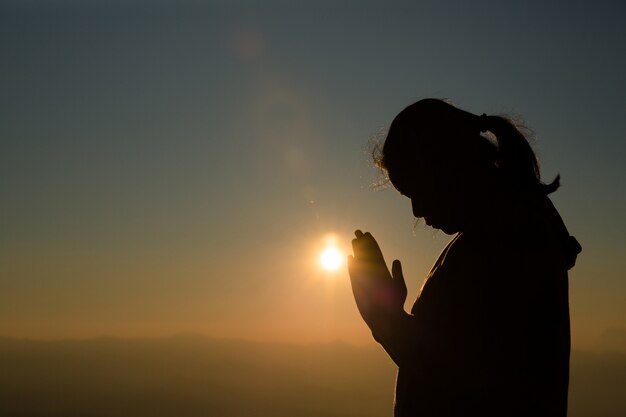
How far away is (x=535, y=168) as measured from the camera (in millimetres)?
3172

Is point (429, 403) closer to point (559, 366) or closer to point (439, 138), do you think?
point (559, 366)

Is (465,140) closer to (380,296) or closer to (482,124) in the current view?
(482,124)

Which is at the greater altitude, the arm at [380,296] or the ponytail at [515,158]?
the ponytail at [515,158]

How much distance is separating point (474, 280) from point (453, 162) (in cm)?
58

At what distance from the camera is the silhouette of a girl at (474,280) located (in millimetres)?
2664

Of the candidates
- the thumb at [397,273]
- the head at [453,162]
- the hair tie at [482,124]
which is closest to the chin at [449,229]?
the head at [453,162]

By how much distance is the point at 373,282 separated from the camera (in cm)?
307

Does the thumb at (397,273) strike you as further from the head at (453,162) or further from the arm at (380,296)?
the head at (453,162)

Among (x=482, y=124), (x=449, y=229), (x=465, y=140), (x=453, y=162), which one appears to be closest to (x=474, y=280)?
(x=449, y=229)

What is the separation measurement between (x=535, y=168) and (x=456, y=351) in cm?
93

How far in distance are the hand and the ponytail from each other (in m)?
0.59

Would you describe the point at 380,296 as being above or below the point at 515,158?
below

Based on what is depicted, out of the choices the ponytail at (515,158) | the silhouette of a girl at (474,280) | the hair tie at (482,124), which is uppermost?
the hair tie at (482,124)

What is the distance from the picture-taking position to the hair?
3088 mm
